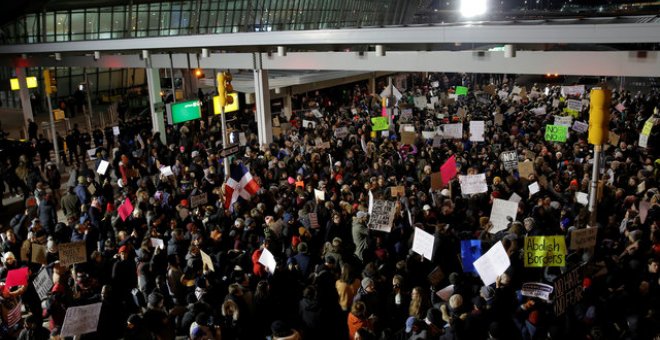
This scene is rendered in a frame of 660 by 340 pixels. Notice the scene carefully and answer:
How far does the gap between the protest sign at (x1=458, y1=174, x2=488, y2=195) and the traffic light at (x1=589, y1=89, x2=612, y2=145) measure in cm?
364

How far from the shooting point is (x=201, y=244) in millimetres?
9594

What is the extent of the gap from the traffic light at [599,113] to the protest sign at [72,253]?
8.00 m

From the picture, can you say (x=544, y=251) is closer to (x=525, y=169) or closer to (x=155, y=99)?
(x=525, y=169)

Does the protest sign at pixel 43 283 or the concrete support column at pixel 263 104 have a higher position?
the concrete support column at pixel 263 104

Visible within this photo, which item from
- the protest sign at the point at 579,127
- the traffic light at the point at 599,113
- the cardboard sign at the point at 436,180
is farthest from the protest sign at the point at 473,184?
the protest sign at the point at 579,127

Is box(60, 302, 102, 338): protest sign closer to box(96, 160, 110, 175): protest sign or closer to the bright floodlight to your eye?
box(96, 160, 110, 175): protest sign

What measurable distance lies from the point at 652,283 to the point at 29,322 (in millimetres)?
8351

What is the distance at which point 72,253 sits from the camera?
352 inches

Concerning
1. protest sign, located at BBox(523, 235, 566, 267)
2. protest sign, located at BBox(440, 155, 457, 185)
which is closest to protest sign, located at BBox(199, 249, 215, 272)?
protest sign, located at BBox(523, 235, 566, 267)

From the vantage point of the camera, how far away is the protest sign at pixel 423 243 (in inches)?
343

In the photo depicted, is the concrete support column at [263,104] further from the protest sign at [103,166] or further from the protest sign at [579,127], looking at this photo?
the protest sign at [579,127]

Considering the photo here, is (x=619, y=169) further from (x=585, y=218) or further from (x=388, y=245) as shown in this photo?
(x=388, y=245)

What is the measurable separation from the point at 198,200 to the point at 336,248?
14.3 feet

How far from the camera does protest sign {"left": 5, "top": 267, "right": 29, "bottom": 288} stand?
8.60 metres
